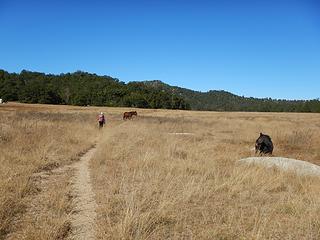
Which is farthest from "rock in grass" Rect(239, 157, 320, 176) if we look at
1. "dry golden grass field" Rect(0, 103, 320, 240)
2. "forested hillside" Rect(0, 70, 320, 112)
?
"forested hillside" Rect(0, 70, 320, 112)

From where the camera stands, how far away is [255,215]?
257 inches

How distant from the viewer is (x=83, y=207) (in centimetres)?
701

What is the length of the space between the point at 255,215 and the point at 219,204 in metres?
0.90

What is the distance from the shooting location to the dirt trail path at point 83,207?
5.71 metres

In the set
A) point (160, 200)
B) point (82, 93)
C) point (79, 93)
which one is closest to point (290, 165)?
point (160, 200)

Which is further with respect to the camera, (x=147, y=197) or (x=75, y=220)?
(x=147, y=197)

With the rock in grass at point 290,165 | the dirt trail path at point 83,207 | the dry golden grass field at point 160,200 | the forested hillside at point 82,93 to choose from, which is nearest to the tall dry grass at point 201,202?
the dry golden grass field at point 160,200

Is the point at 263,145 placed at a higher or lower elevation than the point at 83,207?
higher

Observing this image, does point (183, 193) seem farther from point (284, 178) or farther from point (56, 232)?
point (284, 178)

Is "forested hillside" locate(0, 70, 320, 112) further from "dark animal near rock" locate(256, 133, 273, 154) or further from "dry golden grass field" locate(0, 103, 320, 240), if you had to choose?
"dry golden grass field" locate(0, 103, 320, 240)

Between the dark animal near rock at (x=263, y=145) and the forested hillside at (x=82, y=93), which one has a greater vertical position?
the forested hillside at (x=82, y=93)

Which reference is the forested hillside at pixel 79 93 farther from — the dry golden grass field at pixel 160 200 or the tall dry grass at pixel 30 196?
the dry golden grass field at pixel 160 200

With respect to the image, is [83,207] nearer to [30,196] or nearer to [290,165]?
[30,196]

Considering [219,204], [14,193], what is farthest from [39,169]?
[219,204]
